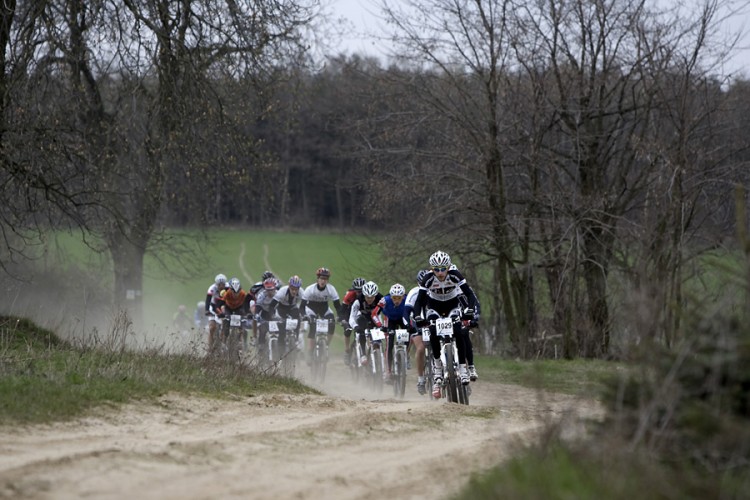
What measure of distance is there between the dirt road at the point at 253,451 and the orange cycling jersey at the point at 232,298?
11541 mm

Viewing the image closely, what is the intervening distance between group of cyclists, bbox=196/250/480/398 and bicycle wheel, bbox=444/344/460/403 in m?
0.12

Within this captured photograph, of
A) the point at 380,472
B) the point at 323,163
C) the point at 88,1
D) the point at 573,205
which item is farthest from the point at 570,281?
the point at 323,163

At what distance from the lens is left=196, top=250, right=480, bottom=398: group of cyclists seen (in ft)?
48.7

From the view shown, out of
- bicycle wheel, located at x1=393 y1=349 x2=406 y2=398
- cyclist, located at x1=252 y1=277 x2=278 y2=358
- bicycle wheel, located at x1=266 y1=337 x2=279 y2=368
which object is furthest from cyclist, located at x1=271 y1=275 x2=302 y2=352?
bicycle wheel, located at x1=393 y1=349 x2=406 y2=398

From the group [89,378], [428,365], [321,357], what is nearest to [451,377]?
[428,365]

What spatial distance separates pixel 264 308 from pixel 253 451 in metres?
14.8

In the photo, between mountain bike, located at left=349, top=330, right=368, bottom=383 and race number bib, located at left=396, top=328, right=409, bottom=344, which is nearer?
race number bib, located at left=396, top=328, right=409, bottom=344

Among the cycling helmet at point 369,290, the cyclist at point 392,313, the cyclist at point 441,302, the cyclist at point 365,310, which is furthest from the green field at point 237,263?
the cyclist at point 441,302

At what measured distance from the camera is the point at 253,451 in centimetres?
849

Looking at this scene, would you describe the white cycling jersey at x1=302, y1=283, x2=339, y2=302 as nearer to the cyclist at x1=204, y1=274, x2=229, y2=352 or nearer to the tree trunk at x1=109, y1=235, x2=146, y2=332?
the cyclist at x1=204, y1=274, x2=229, y2=352

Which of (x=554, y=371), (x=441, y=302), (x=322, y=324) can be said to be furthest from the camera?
(x=554, y=371)

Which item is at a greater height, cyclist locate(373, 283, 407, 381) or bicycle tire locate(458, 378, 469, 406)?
cyclist locate(373, 283, 407, 381)

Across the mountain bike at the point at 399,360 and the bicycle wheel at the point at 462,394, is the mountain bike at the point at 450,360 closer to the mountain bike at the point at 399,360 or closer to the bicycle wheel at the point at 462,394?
the bicycle wheel at the point at 462,394

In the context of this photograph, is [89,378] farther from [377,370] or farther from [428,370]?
[377,370]
